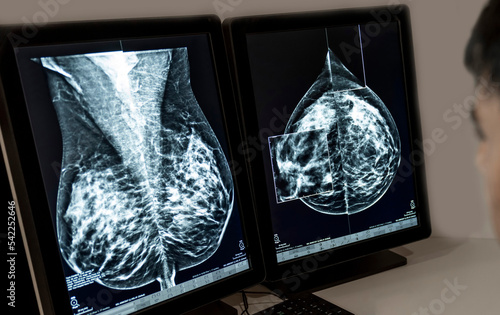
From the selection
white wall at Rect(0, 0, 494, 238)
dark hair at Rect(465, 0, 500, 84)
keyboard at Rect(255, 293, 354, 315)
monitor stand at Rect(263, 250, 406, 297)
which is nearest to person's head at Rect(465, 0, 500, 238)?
dark hair at Rect(465, 0, 500, 84)

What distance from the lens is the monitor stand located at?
95 centimetres

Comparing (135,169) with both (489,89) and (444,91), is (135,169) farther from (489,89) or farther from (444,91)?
(444,91)

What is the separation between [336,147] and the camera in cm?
96

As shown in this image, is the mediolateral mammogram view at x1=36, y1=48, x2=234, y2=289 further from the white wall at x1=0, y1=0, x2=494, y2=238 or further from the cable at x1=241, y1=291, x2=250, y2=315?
the white wall at x1=0, y1=0, x2=494, y2=238

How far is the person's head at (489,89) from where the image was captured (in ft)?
1.43

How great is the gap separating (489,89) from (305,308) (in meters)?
0.52

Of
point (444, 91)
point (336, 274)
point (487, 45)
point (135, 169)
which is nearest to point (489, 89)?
point (487, 45)

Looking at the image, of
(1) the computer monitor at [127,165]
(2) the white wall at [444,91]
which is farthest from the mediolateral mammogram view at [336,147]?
(2) the white wall at [444,91]

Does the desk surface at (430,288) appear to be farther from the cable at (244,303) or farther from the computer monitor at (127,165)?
the computer monitor at (127,165)

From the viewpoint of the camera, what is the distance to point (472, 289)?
889 mm

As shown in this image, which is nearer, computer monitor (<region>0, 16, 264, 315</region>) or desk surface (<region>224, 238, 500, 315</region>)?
computer monitor (<region>0, 16, 264, 315</region>)

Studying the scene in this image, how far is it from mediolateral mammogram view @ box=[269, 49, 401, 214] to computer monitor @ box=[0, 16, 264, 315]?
0.37 feet

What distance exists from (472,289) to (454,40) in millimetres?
573

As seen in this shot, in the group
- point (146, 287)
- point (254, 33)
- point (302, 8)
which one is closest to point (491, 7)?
point (254, 33)
